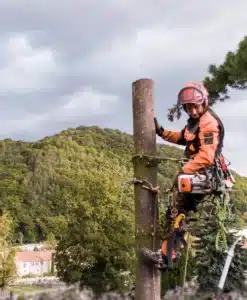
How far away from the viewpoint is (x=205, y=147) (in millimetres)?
4734

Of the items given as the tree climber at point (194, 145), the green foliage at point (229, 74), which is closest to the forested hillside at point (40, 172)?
the green foliage at point (229, 74)

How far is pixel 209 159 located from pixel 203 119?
1.26 feet

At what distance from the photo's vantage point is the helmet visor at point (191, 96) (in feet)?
16.1

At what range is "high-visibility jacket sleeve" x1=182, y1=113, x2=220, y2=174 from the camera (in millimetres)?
4730

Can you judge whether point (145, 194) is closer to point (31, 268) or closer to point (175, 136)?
point (175, 136)

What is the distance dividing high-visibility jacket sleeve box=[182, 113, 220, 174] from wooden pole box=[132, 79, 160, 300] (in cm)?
72

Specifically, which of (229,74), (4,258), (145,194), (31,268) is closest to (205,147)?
(145,194)

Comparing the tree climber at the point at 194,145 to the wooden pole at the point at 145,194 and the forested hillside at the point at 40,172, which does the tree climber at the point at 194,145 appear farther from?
the forested hillside at the point at 40,172

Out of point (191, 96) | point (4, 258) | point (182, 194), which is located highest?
point (191, 96)

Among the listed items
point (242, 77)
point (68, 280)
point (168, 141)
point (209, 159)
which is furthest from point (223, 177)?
point (68, 280)

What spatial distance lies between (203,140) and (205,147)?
2.9 inches

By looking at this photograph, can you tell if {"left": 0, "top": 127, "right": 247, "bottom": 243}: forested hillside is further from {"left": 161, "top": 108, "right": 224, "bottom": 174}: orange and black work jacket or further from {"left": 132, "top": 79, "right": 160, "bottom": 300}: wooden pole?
{"left": 161, "top": 108, "right": 224, "bottom": 174}: orange and black work jacket

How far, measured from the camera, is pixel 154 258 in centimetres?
514

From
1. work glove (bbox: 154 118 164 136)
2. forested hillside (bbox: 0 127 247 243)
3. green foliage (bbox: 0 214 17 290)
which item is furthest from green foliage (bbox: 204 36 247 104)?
forested hillside (bbox: 0 127 247 243)
